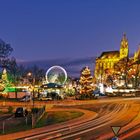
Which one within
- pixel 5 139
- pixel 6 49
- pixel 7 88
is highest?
pixel 6 49

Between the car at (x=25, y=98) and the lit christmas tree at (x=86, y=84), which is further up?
the lit christmas tree at (x=86, y=84)

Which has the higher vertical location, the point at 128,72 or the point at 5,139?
the point at 128,72

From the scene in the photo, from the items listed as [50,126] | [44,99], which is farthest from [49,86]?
[50,126]

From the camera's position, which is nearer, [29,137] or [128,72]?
[29,137]

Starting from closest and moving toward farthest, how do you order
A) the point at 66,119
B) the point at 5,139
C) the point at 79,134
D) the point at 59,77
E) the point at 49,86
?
1. the point at 5,139
2. the point at 79,134
3. the point at 66,119
4. the point at 49,86
5. the point at 59,77

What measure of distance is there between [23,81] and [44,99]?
219 ft

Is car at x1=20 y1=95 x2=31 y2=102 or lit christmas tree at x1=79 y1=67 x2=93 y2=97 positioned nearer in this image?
car at x1=20 y1=95 x2=31 y2=102

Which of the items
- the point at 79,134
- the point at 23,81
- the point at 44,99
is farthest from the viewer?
→ the point at 23,81

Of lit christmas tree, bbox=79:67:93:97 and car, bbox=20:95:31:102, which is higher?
lit christmas tree, bbox=79:67:93:97

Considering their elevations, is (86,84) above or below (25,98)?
above

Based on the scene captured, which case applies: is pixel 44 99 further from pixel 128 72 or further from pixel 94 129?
pixel 128 72

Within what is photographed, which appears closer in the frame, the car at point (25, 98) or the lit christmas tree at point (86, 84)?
the car at point (25, 98)

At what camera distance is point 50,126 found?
4725 cm

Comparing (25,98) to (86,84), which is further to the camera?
(86,84)
